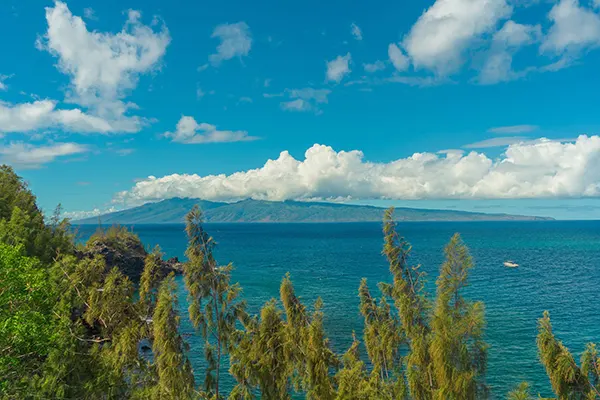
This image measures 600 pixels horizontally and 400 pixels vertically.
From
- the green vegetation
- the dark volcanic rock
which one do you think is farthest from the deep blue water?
the dark volcanic rock

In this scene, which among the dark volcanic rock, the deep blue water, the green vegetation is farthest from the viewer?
the dark volcanic rock

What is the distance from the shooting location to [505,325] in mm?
56531

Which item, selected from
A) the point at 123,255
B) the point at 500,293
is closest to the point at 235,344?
the point at 500,293

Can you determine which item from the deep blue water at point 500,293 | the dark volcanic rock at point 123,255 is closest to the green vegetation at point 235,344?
the deep blue water at point 500,293

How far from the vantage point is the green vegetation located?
18203 millimetres

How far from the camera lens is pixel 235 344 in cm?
2242

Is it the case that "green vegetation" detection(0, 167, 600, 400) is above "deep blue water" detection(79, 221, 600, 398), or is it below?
above

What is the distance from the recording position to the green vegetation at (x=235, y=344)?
1820 cm

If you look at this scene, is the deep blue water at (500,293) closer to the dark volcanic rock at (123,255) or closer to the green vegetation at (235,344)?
the green vegetation at (235,344)

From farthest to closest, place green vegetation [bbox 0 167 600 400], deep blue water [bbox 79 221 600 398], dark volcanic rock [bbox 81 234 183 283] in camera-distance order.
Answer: dark volcanic rock [bbox 81 234 183 283], deep blue water [bbox 79 221 600 398], green vegetation [bbox 0 167 600 400]

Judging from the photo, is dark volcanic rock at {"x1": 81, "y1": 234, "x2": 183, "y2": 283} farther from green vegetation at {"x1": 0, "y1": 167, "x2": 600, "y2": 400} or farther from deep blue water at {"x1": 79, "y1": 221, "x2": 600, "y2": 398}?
green vegetation at {"x1": 0, "y1": 167, "x2": 600, "y2": 400}

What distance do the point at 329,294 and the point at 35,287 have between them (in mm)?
65931

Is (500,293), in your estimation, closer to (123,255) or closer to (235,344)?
Result: (235,344)

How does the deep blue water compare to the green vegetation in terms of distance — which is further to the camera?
the deep blue water
